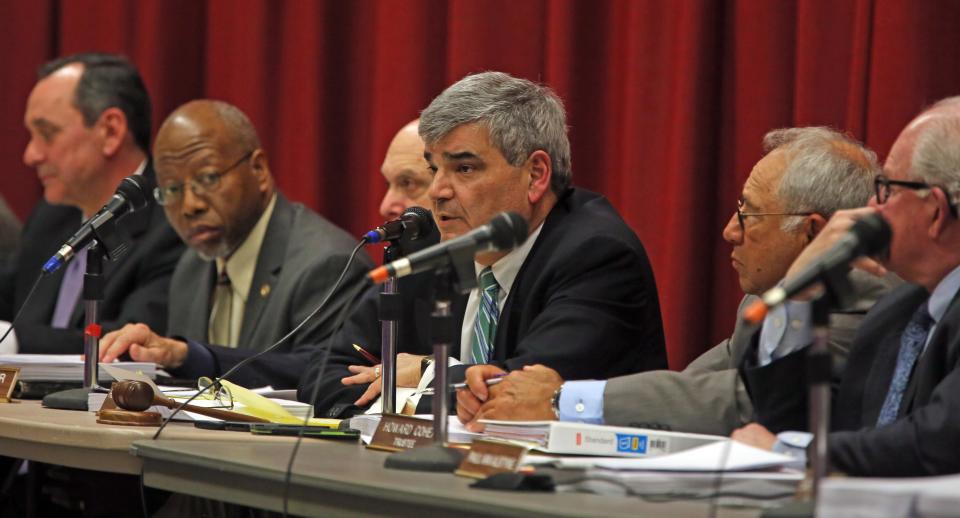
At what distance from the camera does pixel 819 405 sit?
5.81ft

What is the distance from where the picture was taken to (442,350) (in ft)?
7.72

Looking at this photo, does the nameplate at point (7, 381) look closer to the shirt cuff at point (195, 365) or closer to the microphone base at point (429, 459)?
the shirt cuff at point (195, 365)

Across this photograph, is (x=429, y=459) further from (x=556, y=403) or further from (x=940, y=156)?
(x=940, y=156)

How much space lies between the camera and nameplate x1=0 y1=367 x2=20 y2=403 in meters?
3.29

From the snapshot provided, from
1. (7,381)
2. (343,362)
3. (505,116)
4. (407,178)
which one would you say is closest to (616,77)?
(407,178)

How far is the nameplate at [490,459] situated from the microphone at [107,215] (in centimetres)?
147

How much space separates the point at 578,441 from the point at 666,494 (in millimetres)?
414

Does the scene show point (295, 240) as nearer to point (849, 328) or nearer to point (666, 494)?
point (849, 328)

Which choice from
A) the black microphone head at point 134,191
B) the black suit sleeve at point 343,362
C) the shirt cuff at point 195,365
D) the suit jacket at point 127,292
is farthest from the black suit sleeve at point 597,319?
the suit jacket at point 127,292

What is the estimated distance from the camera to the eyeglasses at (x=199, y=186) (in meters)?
4.57

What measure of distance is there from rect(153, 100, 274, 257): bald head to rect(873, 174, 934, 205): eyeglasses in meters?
2.62

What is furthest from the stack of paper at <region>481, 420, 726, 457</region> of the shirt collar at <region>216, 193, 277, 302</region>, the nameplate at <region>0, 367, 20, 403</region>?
the shirt collar at <region>216, 193, 277, 302</region>

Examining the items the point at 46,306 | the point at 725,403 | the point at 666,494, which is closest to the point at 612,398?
the point at 725,403

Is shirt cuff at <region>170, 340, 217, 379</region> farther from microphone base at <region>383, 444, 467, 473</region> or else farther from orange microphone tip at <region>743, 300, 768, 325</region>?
orange microphone tip at <region>743, 300, 768, 325</region>
